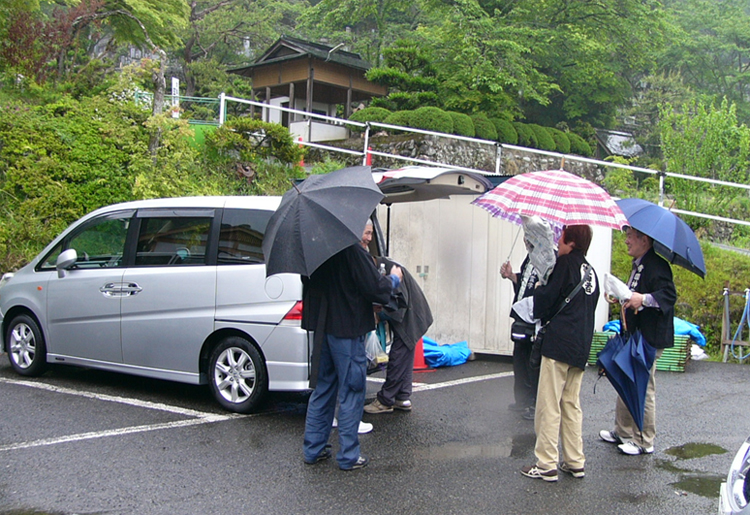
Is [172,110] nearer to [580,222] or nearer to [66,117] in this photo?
[66,117]

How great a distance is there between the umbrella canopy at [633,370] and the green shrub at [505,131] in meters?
14.1

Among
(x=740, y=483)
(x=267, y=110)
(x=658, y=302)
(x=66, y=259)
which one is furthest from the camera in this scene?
(x=267, y=110)

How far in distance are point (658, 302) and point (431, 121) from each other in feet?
39.7

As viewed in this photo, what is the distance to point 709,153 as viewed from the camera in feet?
43.3

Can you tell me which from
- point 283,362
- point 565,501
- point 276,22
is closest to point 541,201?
point 565,501

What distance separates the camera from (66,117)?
1143 centimetres

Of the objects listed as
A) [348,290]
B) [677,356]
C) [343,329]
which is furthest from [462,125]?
[343,329]

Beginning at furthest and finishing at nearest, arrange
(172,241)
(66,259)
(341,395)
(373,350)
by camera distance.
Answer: (66,259)
(172,241)
(373,350)
(341,395)

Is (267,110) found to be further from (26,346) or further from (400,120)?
(26,346)

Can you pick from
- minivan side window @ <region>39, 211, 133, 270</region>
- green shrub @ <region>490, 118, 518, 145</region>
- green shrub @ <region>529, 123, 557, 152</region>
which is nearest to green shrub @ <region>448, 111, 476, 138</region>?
green shrub @ <region>490, 118, 518, 145</region>

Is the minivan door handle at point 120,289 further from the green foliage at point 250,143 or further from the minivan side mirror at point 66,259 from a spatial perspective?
the green foliage at point 250,143

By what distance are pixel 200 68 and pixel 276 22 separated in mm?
6666

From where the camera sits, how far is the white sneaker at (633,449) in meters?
4.98

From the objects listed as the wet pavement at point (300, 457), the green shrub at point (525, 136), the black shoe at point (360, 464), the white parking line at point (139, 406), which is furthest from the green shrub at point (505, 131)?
the black shoe at point (360, 464)
